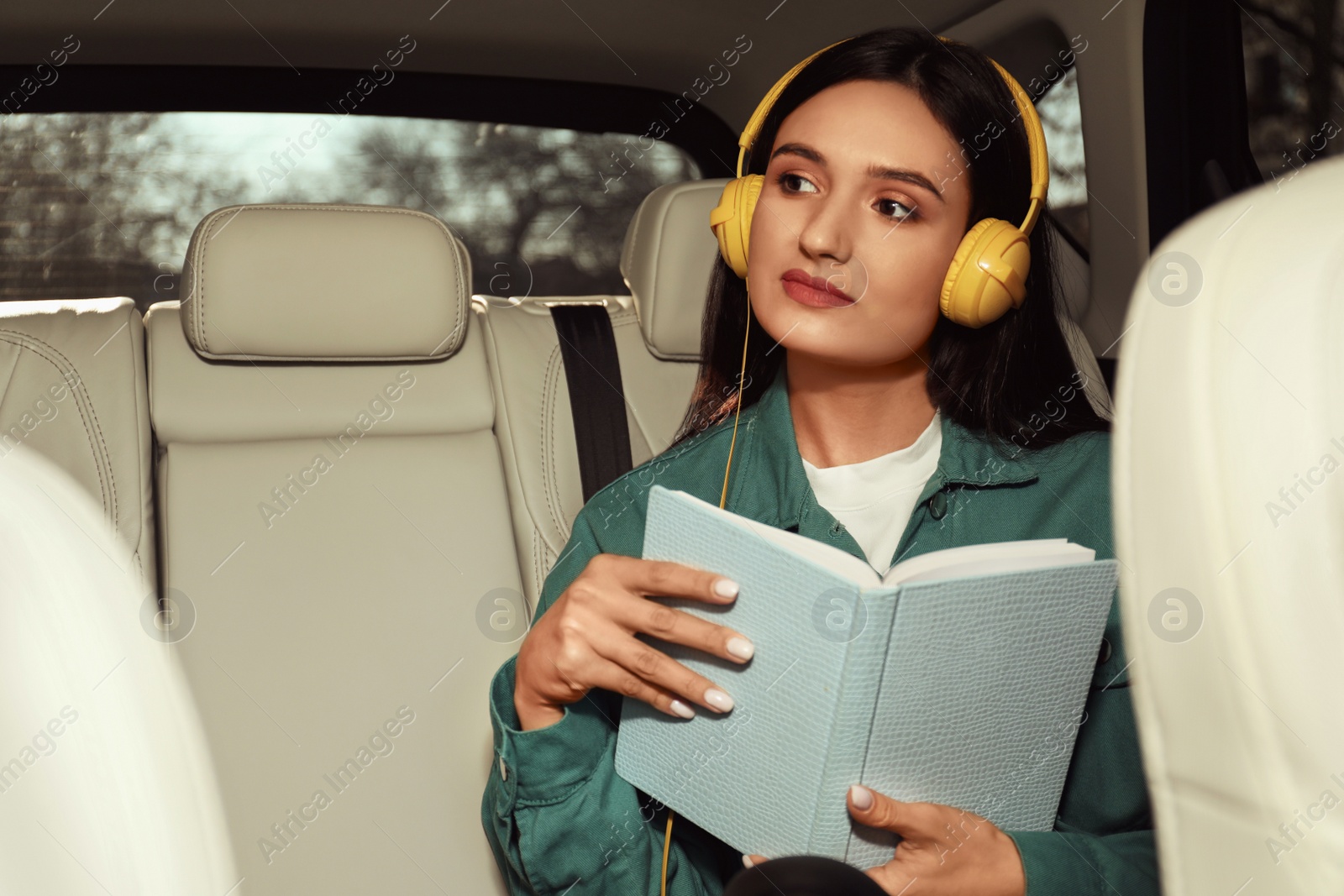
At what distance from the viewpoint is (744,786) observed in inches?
33.7

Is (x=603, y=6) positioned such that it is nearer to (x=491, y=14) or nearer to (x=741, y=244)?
(x=491, y=14)

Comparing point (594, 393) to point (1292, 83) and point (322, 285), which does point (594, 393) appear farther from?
point (1292, 83)

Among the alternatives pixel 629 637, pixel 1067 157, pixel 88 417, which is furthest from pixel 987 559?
pixel 1067 157

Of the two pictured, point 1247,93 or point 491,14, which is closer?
point 1247,93

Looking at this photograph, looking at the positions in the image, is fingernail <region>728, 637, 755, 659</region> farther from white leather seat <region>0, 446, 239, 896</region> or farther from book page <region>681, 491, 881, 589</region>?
white leather seat <region>0, 446, 239, 896</region>

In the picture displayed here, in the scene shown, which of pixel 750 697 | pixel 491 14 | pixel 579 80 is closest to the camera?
pixel 750 697

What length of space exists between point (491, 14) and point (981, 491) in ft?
4.42

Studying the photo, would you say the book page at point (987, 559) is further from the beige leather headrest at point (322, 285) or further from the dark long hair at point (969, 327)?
the beige leather headrest at point (322, 285)

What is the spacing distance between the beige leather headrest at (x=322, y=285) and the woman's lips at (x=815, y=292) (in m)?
0.66

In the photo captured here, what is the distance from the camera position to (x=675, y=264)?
165 cm

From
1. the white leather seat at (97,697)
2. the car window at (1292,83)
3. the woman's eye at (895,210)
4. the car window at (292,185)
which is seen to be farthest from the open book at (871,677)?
the car window at (292,185)

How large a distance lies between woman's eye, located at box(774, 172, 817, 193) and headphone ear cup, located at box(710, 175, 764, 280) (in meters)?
0.03

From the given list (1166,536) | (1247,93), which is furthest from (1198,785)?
(1247,93)

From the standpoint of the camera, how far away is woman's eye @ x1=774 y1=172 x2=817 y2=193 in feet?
3.71
